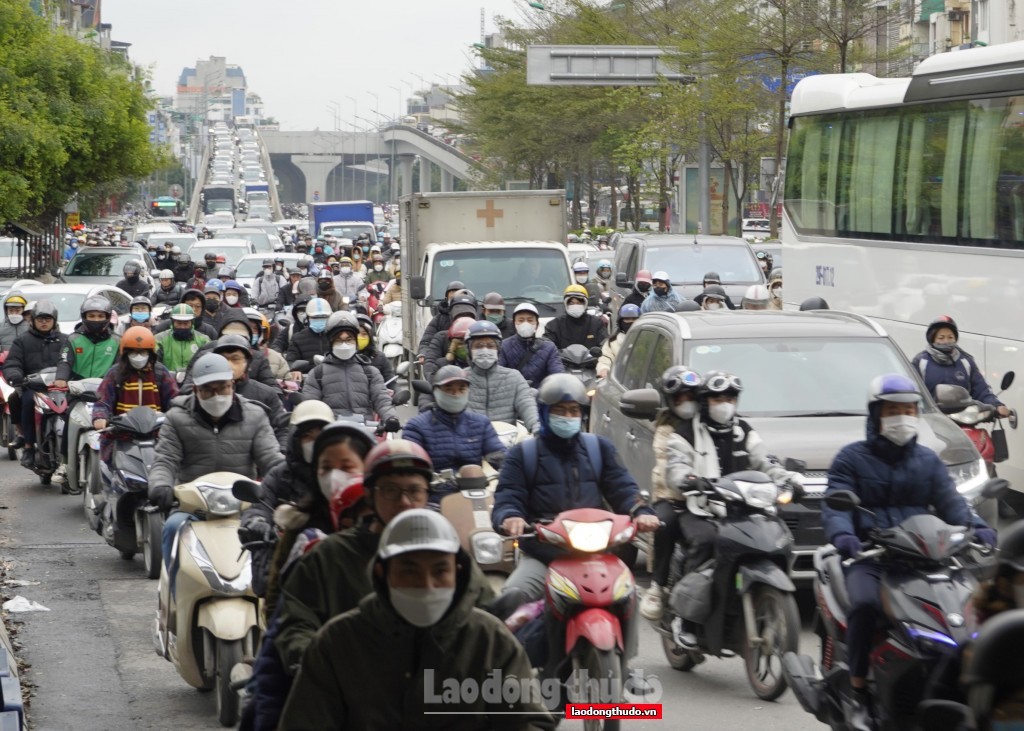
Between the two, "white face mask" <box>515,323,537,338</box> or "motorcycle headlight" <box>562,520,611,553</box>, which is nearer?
"motorcycle headlight" <box>562,520,611,553</box>

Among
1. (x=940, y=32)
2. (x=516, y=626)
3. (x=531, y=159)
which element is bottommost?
(x=516, y=626)

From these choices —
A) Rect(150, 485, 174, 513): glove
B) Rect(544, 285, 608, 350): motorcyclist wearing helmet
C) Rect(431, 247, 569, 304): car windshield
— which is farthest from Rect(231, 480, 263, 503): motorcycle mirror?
Rect(431, 247, 569, 304): car windshield

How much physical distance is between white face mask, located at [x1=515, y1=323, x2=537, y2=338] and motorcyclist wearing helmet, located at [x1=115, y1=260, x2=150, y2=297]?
1031 cm

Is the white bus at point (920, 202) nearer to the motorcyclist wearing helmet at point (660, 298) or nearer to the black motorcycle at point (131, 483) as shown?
the motorcyclist wearing helmet at point (660, 298)

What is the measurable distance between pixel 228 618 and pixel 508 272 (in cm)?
1236

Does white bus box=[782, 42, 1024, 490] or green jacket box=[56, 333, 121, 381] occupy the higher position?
white bus box=[782, 42, 1024, 490]

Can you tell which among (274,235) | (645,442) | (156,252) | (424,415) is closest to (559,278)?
(645,442)

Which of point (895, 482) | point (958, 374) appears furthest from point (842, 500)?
point (958, 374)

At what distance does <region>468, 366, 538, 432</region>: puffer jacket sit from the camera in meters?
11.7

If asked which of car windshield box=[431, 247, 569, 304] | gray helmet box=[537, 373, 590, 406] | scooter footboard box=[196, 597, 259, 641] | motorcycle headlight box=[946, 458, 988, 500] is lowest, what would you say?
scooter footboard box=[196, 597, 259, 641]

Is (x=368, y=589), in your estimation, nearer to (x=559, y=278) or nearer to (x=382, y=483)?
(x=382, y=483)

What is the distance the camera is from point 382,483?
4.60 meters

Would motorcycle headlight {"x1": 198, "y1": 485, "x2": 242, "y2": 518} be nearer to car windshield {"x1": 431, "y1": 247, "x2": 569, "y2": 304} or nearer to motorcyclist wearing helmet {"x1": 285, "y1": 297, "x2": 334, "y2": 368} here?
motorcyclist wearing helmet {"x1": 285, "y1": 297, "x2": 334, "y2": 368}

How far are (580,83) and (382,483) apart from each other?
41.8 m
